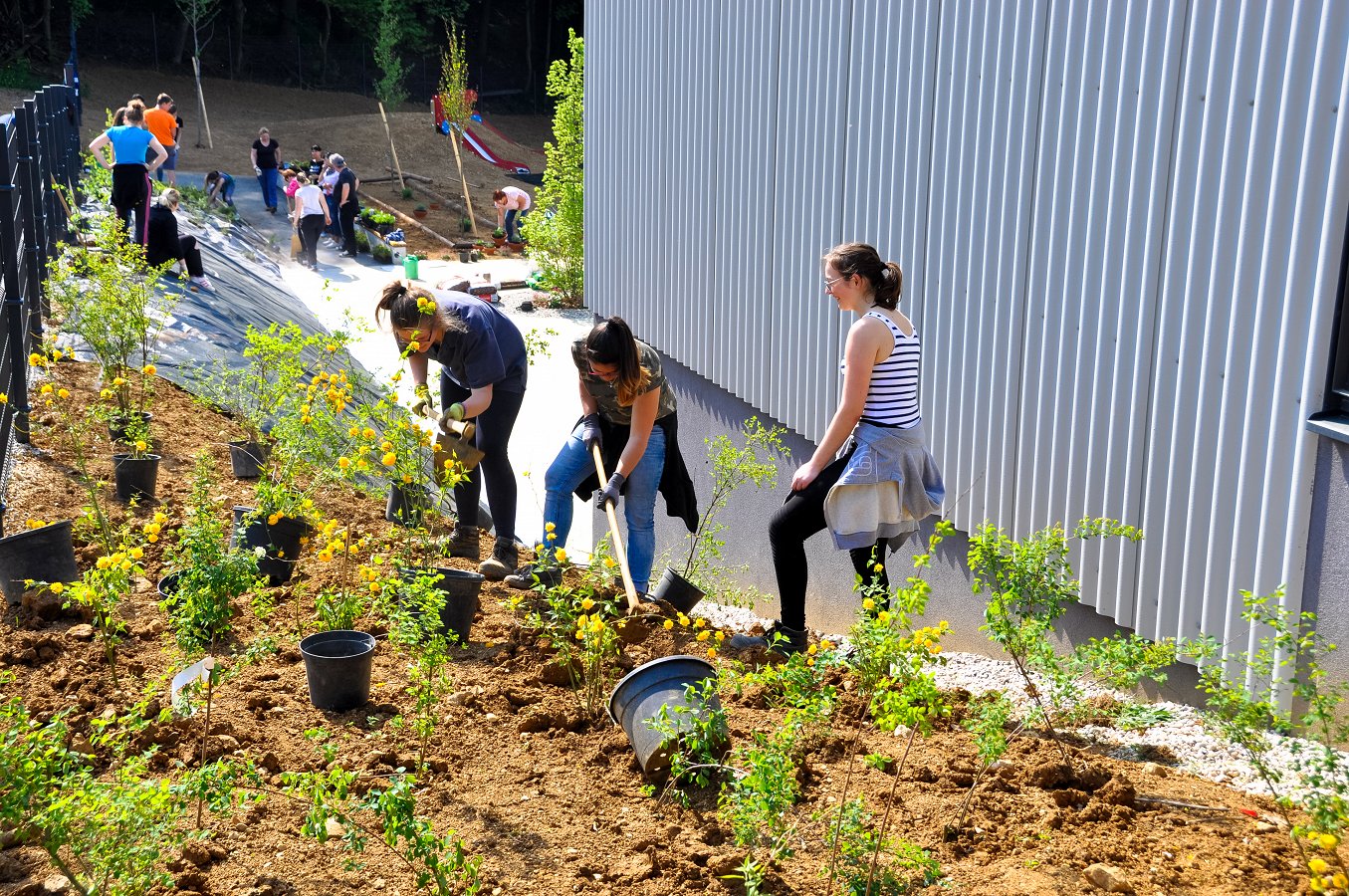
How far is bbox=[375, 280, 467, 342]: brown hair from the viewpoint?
5008 millimetres

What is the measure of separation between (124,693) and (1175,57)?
4.20 metres

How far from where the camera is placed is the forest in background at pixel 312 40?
1428 inches

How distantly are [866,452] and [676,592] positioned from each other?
1326mm

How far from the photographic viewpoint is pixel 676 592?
529 centimetres

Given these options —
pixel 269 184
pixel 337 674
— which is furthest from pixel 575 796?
pixel 269 184

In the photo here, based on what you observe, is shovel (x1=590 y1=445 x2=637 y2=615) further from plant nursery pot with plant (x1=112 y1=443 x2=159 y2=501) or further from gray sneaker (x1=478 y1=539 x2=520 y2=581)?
plant nursery pot with plant (x1=112 y1=443 x2=159 y2=501)

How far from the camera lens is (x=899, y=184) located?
623 cm

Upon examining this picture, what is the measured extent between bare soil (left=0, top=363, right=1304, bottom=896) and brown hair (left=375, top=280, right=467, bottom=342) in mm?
1293

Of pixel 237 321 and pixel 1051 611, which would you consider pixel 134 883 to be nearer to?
pixel 1051 611

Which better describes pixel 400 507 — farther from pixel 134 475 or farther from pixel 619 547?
pixel 619 547

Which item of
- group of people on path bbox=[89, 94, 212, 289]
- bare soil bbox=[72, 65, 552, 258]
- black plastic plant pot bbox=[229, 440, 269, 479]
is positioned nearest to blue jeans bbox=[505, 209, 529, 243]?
bare soil bbox=[72, 65, 552, 258]

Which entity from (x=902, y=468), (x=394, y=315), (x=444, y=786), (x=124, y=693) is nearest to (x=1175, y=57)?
(x=902, y=468)

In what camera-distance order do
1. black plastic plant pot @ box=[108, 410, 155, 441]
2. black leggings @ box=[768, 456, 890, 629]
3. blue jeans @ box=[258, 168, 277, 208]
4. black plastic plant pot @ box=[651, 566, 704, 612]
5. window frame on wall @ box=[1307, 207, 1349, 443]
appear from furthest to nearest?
1. blue jeans @ box=[258, 168, 277, 208]
2. black plastic plant pot @ box=[108, 410, 155, 441]
3. black plastic plant pot @ box=[651, 566, 704, 612]
4. black leggings @ box=[768, 456, 890, 629]
5. window frame on wall @ box=[1307, 207, 1349, 443]

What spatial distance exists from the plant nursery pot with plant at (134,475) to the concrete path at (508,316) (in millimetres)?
1178
